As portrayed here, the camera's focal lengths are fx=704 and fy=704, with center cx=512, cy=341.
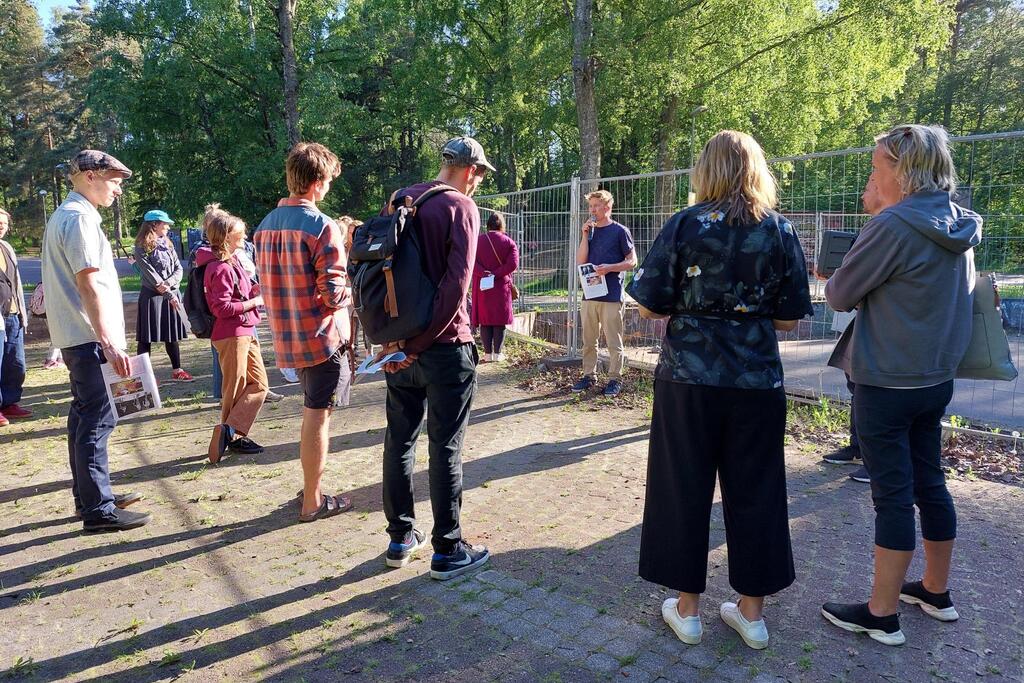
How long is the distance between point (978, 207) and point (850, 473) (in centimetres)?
220

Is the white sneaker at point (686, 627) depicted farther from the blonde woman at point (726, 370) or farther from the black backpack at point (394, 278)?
the black backpack at point (394, 278)

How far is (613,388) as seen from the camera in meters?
6.95

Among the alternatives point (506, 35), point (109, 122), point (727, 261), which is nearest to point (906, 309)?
point (727, 261)

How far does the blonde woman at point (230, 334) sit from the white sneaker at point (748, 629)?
11.7ft

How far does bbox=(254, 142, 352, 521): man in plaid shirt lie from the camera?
12.5ft

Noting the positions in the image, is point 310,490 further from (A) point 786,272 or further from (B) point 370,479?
(A) point 786,272

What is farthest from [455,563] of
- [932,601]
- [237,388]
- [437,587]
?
[237,388]

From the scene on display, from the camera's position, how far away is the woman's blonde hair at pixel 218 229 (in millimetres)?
5070

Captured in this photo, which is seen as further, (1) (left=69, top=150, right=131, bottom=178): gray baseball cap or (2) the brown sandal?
(2) the brown sandal

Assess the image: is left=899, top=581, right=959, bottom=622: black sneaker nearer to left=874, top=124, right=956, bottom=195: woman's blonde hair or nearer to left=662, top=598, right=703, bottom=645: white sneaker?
left=662, top=598, right=703, bottom=645: white sneaker

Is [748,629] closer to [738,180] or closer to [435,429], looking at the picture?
[435,429]

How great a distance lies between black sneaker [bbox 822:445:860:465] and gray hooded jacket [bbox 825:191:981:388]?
7.62 ft

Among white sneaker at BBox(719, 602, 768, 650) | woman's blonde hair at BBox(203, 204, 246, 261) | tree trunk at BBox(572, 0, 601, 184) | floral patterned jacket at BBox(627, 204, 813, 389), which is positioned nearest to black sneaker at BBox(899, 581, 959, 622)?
white sneaker at BBox(719, 602, 768, 650)

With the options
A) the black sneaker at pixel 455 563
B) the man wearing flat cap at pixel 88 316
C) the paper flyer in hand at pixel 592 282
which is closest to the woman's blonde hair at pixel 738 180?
the black sneaker at pixel 455 563
